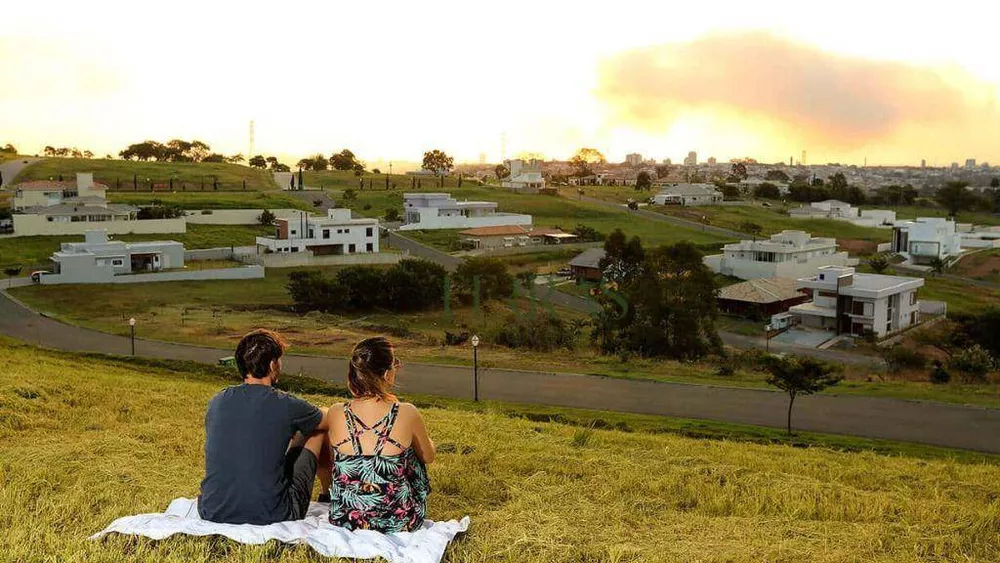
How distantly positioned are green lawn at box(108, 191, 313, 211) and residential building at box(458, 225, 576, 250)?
1588cm

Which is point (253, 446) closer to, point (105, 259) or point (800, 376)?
point (800, 376)

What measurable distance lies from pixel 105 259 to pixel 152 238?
1186cm

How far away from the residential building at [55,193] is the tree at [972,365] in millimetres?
50601

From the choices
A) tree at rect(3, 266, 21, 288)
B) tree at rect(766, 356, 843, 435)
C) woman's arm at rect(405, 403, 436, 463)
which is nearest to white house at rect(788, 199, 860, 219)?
tree at rect(3, 266, 21, 288)

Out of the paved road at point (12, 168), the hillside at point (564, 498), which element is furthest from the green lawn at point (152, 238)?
the hillside at point (564, 498)

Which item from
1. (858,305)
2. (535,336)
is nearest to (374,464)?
(535,336)

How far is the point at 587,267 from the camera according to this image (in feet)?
162

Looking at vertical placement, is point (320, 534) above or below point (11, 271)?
above

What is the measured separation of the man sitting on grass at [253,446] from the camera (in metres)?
4.73

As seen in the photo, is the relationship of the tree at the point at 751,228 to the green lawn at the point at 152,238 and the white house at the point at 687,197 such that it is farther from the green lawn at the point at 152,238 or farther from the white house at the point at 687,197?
the green lawn at the point at 152,238

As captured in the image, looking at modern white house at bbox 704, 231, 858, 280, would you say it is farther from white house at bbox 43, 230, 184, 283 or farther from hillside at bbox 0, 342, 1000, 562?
hillside at bbox 0, 342, 1000, 562

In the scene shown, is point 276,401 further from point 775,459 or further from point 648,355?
point 648,355

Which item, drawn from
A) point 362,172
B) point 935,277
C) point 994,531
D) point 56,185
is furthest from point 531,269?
point 362,172

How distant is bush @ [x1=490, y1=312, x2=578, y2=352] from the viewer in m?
29.4
